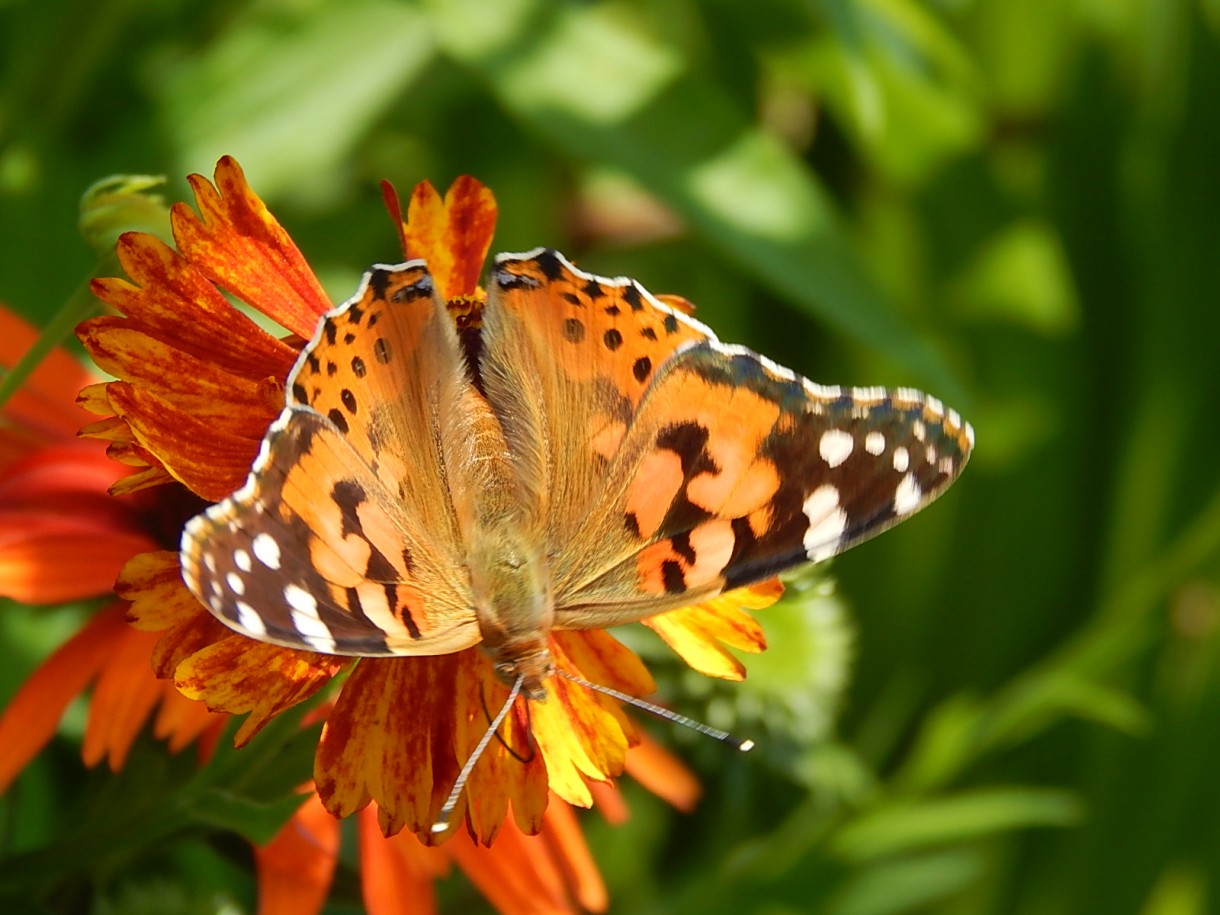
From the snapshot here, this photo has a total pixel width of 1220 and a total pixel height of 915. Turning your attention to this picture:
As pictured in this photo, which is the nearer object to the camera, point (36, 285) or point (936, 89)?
point (36, 285)

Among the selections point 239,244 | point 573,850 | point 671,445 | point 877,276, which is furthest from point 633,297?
point 877,276

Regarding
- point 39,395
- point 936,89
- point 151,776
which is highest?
point 936,89

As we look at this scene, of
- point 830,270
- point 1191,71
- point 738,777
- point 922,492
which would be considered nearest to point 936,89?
point 1191,71

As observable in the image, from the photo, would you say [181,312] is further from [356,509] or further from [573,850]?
[573,850]

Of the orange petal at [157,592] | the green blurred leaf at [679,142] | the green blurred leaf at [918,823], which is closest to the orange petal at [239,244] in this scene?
the orange petal at [157,592]

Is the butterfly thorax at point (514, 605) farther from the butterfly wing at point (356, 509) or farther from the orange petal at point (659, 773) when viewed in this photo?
the orange petal at point (659, 773)

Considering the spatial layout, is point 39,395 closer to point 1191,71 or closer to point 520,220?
point 520,220
